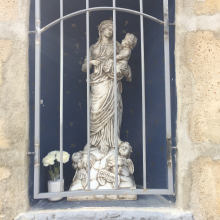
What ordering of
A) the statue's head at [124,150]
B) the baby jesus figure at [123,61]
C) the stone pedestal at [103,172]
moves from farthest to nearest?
1. the baby jesus figure at [123,61]
2. the statue's head at [124,150]
3. the stone pedestal at [103,172]

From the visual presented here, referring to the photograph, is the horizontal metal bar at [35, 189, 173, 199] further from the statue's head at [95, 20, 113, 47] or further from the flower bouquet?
the statue's head at [95, 20, 113, 47]

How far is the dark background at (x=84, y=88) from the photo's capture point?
90.0 inches

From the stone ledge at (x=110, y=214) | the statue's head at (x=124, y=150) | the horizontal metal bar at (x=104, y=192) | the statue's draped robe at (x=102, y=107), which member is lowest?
the stone ledge at (x=110, y=214)

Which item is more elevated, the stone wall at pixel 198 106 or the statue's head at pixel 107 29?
the statue's head at pixel 107 29

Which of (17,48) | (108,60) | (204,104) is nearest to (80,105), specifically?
(108,60)

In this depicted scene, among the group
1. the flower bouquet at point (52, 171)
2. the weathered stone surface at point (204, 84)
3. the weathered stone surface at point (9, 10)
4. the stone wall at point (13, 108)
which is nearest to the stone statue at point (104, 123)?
the flower bouquet at point (52, 171)

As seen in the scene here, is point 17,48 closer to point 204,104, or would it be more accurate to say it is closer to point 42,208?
point 42,208

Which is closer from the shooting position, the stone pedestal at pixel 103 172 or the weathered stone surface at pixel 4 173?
the weathered stone surface at pixel 4 173

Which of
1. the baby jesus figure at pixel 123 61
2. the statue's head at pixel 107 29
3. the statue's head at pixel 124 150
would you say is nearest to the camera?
the statue's head at pixel 124 150

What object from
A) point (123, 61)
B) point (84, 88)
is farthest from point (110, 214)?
point (84, 88)

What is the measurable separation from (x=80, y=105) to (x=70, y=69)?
439 millimetres

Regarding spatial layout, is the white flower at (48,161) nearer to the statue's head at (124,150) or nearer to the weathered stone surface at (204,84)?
the statue's head at (124,150)

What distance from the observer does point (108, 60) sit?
2.42 meters

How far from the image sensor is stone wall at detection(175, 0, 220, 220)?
5.95 ft
